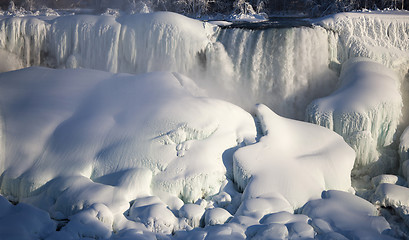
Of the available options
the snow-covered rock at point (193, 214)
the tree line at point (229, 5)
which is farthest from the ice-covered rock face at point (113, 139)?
the tree line at point (229, 5)

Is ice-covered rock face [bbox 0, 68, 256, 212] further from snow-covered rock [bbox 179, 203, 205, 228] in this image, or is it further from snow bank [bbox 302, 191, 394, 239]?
snow bank [bbox 302, 191, 394, 239]

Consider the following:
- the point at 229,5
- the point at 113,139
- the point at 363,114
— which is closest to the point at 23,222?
the point at 113,139

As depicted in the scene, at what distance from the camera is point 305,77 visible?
7.01 m

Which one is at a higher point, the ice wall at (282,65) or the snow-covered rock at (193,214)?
the ice wall at (282,65)

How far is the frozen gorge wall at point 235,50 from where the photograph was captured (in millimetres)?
6852

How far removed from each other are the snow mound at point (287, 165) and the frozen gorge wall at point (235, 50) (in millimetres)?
1829

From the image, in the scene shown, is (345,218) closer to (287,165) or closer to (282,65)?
(287,165)

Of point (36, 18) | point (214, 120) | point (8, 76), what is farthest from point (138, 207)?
point (36, 18)

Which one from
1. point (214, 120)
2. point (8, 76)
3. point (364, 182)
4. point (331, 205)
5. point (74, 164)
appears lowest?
point (364, 182)

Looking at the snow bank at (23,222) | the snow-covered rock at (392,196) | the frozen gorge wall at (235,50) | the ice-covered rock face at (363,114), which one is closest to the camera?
the snow bank at (23,222)

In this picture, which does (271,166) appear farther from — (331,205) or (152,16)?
(152,16)

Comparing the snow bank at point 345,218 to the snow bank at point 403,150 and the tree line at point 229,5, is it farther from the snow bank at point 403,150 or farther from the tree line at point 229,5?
the tree line at point 229,5

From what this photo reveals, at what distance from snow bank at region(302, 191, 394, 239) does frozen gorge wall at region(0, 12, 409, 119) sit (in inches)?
115

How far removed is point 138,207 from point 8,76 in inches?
115
